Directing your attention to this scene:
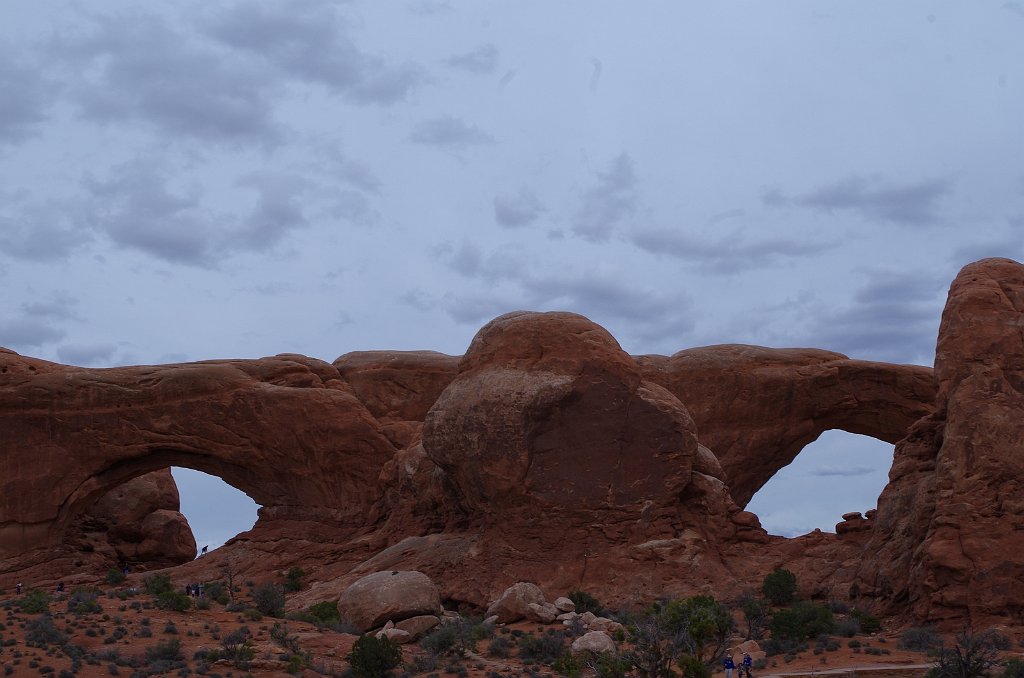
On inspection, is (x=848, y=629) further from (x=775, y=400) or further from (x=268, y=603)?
(x=775, y=400)

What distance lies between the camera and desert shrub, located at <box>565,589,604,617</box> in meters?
25.7

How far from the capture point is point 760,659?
22062 millimetres

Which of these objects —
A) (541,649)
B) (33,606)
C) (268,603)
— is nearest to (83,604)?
(33,606)

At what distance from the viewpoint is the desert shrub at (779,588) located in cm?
2609

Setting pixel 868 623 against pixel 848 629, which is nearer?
pixel 848 629

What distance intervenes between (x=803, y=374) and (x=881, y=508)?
10796 millimetres

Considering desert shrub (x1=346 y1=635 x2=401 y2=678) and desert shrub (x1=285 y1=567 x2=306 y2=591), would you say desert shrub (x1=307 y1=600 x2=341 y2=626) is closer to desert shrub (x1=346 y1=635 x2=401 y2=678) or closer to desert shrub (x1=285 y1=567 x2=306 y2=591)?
desert shrub (x1=285 y1=567 x2=306 y2=591)

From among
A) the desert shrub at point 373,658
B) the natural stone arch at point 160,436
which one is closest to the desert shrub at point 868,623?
the desert shrub at point 373,658

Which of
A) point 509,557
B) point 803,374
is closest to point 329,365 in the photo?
point 509,557

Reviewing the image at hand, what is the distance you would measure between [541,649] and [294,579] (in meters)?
10.9

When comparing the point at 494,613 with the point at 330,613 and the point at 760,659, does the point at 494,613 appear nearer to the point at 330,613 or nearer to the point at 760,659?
the point at 330,613

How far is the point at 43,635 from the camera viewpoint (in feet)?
68.5

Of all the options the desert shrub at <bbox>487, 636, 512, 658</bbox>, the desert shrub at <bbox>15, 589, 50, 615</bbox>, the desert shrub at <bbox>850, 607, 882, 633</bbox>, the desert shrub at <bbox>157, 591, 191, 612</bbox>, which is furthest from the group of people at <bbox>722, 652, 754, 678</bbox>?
the desert shrub at <bbox>15, 589, 50, 615</bbox>

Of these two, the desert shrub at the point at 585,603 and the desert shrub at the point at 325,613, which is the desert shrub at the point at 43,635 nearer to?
the desert shrub at the point at 325,613
